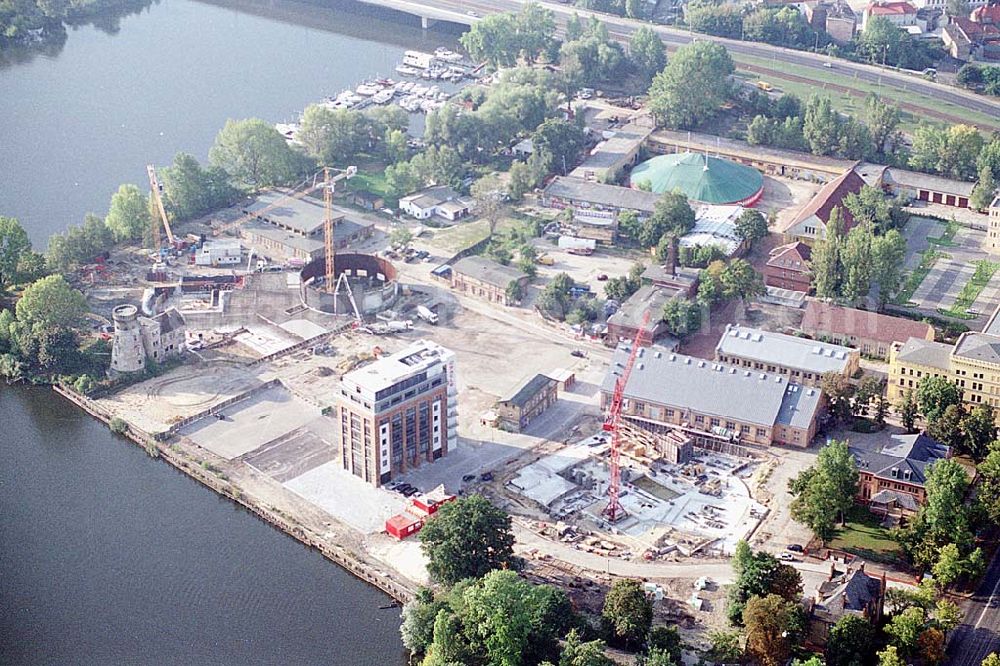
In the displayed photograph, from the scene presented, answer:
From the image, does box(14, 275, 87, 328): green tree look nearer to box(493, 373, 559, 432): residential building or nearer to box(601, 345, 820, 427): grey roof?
box(493, 373, 559, 432): residential building

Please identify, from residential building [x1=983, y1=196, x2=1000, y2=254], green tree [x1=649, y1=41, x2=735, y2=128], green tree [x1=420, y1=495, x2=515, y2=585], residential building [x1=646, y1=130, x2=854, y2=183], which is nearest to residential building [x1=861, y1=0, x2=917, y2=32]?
green tree [x1=649, y1=41, x2=735, y2=128]

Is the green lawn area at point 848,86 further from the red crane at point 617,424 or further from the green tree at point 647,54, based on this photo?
the red crane at point 617,424

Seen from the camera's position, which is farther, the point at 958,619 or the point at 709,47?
the point at 709,47

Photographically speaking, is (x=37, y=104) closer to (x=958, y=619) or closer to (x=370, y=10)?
(x=370, y=10)

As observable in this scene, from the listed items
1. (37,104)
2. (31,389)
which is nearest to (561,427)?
(31,389)

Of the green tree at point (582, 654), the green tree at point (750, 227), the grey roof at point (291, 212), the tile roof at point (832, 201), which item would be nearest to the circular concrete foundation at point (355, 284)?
the grey roof at point (291, 212)

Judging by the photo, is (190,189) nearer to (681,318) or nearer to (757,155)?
(681,318)

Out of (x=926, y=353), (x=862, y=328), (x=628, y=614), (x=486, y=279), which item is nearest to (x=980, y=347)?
(x=926, y=353)
